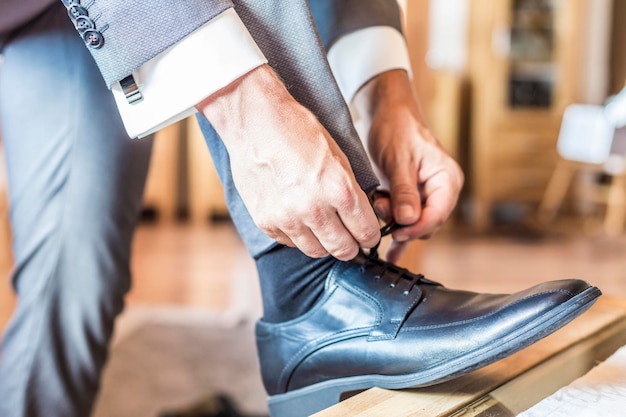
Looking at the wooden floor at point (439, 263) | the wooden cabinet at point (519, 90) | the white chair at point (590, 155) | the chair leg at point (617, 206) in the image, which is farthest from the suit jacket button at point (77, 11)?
the chair leg at point (617, 206)

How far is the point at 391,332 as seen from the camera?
54cm

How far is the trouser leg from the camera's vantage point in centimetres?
81

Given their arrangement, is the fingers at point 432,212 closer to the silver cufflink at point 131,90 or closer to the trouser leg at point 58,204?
the silver cufflink at point 131,90

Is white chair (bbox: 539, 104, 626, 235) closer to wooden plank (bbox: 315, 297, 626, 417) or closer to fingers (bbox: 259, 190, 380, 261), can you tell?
wooden plank (bbox: 315, 297, 626, 417)

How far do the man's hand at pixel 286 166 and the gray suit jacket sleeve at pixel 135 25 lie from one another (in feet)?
0.17

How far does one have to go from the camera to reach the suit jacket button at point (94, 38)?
0.49 meters

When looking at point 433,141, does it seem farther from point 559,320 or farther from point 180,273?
point 180,273

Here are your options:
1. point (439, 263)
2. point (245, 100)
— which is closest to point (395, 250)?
point (245, 100)

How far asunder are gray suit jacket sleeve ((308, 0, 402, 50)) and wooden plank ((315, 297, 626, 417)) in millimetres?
403

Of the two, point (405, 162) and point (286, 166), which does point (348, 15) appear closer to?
point (405, 162)

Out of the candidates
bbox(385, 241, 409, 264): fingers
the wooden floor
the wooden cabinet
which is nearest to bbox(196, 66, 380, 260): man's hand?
bbox(385, 241, 409, 264): fingers

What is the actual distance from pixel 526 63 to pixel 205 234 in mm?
2237

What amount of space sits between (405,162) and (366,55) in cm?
15

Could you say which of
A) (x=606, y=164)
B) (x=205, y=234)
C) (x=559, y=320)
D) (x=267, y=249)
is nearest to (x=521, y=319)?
(x=559, y=320)
